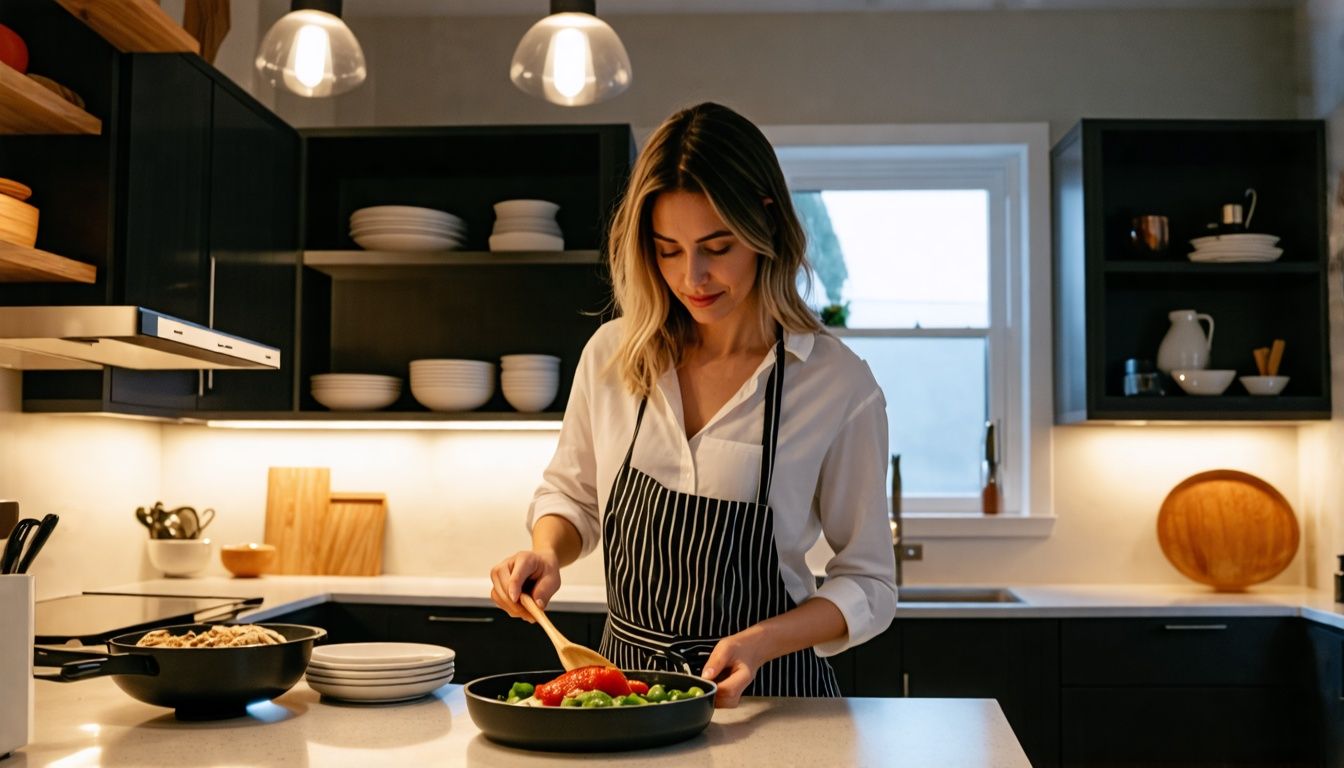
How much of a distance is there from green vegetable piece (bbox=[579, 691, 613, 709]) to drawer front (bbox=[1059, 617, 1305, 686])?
7.48ft

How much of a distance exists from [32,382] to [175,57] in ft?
2.85

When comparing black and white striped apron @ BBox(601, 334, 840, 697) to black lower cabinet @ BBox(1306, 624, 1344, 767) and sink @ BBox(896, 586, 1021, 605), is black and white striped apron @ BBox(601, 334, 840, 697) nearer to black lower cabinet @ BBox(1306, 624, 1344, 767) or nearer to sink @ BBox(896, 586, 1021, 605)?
black lower cabinet @ BBox(1306, 624, 1344, 767)

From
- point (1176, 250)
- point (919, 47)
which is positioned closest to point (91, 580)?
point (919, 47)

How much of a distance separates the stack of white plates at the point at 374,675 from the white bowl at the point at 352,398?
2.16 m

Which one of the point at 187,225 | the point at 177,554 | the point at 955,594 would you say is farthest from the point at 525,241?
the point at 955,594

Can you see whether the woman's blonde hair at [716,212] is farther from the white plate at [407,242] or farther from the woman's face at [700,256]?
the white plate at [407,242]

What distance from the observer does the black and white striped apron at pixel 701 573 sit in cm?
197

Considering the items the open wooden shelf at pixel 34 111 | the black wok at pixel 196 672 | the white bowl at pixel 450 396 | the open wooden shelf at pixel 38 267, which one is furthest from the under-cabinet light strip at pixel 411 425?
the black wok at pixel 196 672

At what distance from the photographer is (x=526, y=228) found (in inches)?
153

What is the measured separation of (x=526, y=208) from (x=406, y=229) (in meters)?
0.36

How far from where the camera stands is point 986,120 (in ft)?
13.8

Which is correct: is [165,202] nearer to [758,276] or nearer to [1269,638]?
[758,276]

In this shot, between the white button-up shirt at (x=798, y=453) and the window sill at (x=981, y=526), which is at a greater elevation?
the white button-up shirt at (x=798, y=453)

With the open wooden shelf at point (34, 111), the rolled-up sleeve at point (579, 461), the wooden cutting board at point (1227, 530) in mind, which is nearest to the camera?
the rolled-up sleeve at point (579, 461)
